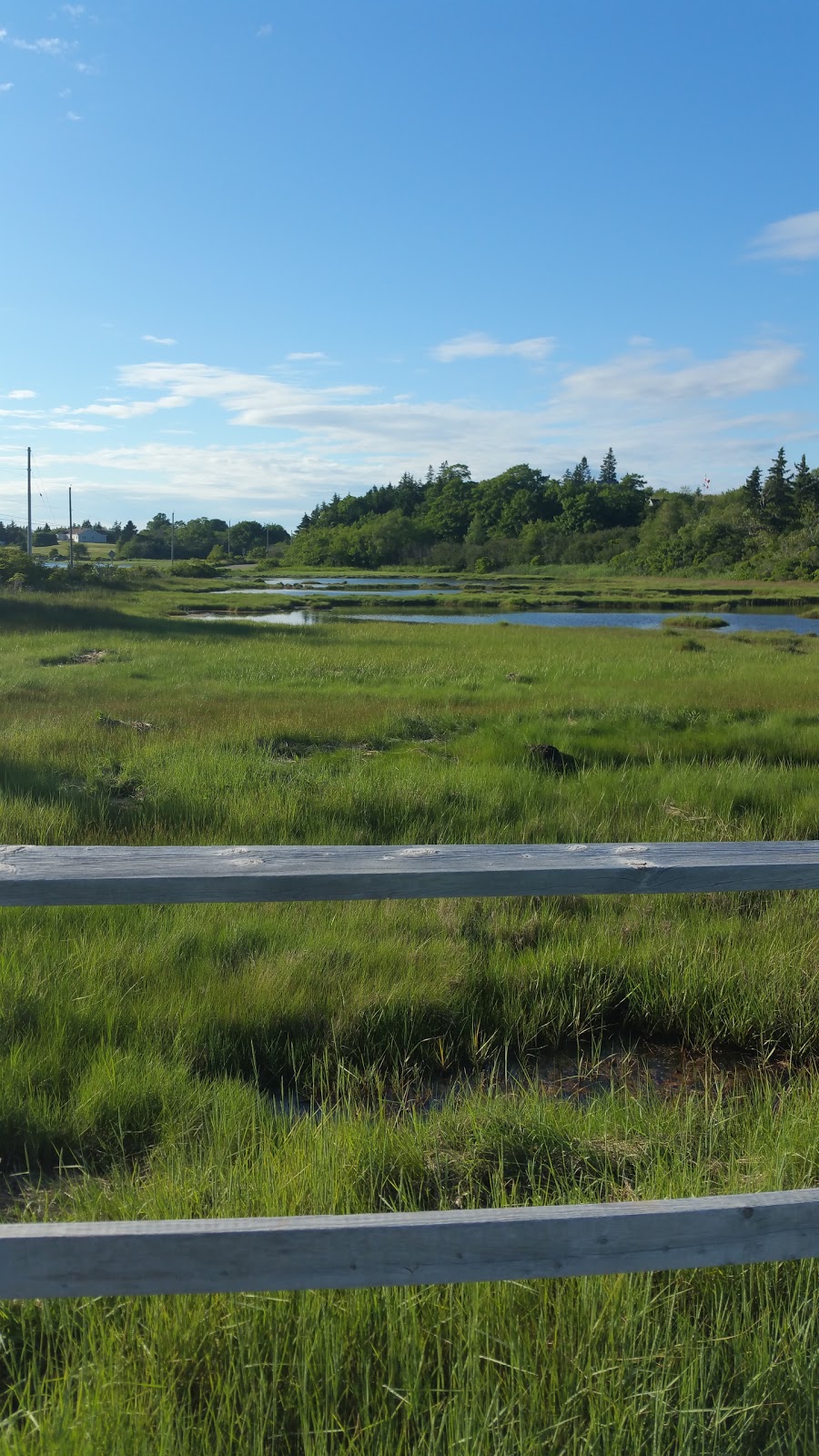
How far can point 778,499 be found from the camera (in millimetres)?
103812

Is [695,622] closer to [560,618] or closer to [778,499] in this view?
[560,618]

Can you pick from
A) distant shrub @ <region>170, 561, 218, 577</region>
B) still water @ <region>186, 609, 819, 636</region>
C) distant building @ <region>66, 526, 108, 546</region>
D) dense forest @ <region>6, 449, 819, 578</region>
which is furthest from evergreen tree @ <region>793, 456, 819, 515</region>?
distant building @ <region>66, 526, 108, 546</region>

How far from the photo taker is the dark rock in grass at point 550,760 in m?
10.6

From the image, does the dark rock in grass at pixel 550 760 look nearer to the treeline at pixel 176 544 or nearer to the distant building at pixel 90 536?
the treeline at pixel 176 544

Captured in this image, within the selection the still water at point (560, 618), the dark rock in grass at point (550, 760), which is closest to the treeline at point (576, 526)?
the still water at point (560, 618)

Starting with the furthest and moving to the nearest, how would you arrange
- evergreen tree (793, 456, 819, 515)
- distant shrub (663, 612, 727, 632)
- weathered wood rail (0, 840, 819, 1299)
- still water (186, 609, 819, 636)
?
evergreen tree (793, 456, 819, 515), still water (186, 609, 819, 636), distant shrub (663, 612, 727, 632), weathered wood rail (0, 840, 819, 1299)

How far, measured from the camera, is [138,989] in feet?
16.3

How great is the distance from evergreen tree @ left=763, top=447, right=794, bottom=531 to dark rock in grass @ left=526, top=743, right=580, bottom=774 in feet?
321

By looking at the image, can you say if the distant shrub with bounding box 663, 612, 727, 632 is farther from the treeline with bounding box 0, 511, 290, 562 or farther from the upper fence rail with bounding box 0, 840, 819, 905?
the treeline with bounding box 0, 511, 290, 562

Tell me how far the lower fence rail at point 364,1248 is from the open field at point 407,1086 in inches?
16.8

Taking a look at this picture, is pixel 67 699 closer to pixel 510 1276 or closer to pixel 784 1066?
pixel 784 1066

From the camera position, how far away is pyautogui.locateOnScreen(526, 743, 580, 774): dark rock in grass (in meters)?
10.6

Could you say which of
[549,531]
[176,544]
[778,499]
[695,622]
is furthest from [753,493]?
[176,544]

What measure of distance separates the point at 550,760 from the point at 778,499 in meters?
104
